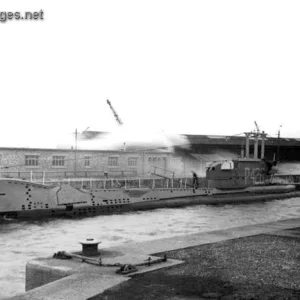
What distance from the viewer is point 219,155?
75500 millimetres

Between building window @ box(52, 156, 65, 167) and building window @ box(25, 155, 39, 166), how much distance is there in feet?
5.47

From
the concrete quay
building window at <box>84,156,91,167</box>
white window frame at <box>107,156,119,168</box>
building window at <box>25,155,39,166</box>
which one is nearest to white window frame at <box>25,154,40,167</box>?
building window at <box>25,155,39,166</box>

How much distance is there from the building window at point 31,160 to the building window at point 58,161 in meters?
1.67

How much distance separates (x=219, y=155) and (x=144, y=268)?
219ft

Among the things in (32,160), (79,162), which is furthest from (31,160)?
(79,162)

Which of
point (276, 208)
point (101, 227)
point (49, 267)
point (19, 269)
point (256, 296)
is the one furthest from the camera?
point (276, 208)

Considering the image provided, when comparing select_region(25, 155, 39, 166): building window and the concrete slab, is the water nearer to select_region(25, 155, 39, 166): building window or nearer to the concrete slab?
the concrete slab

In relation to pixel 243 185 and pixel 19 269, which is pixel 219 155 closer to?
pixel 243 185

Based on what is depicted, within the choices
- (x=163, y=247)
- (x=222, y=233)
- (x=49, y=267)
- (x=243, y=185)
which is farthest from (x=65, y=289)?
(x=243, y=185)

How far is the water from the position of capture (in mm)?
18375

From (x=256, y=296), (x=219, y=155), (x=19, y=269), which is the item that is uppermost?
(x=219, y=155)

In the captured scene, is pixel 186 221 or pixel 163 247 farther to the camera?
pixel 186 221

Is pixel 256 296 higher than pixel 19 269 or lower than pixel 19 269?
higher

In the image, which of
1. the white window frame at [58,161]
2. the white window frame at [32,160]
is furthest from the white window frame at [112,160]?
the white window frame at [32,160]
